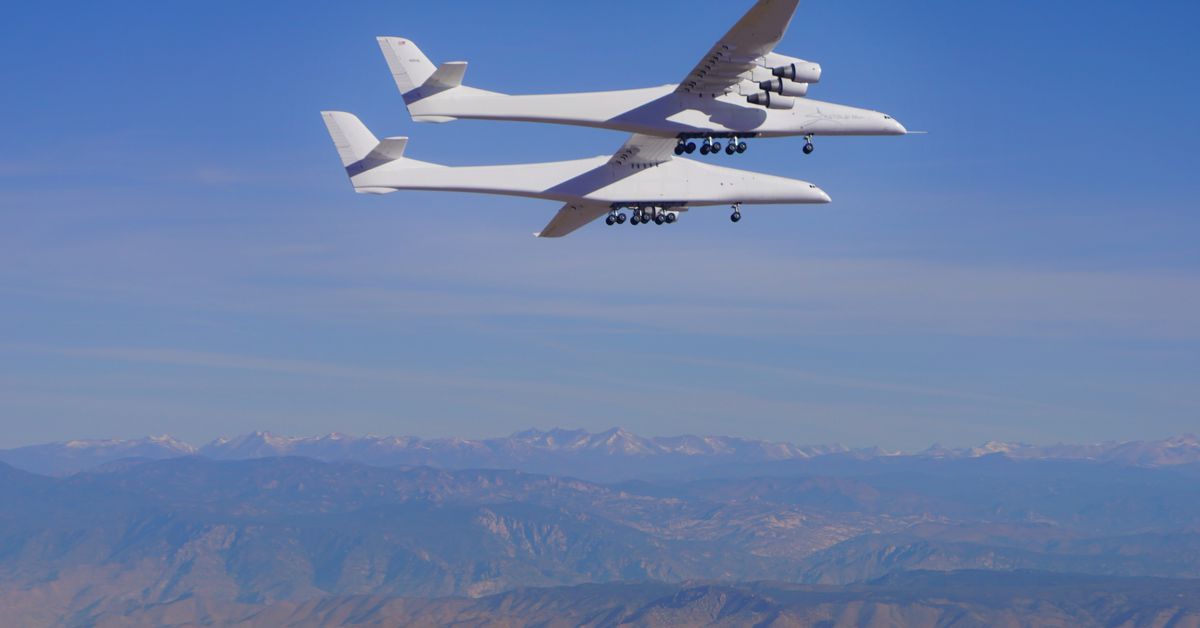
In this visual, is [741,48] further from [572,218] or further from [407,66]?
[572,218]

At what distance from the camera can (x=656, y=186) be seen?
88.3 meters

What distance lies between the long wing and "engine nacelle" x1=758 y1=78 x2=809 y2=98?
200cm

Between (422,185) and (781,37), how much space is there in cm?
2560

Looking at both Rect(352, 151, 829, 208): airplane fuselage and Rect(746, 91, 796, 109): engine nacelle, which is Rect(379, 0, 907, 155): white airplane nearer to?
Rect(746, 91, 796, 109): engine nacelle

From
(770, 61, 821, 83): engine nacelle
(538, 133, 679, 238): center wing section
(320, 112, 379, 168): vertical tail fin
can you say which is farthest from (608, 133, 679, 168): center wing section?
(320, 112, 379, 168): vertical tail fin

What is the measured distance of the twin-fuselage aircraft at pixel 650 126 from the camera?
78625 millimetres

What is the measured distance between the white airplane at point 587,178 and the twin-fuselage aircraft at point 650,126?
7 cm

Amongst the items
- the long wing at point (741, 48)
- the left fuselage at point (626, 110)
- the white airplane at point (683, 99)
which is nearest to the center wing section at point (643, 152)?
the white airplane at point (683, 99)

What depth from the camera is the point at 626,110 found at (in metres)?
78.9

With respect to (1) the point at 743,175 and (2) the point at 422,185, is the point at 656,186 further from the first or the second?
(2) the point at 422,185

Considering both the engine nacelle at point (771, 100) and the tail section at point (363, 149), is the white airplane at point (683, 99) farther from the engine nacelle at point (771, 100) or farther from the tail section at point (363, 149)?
the tail section at point (363, 149)

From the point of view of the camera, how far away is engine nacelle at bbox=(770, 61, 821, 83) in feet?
263

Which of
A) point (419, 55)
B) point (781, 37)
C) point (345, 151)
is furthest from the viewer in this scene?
point (345, 151)

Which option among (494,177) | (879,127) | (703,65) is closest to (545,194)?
(494,177)
